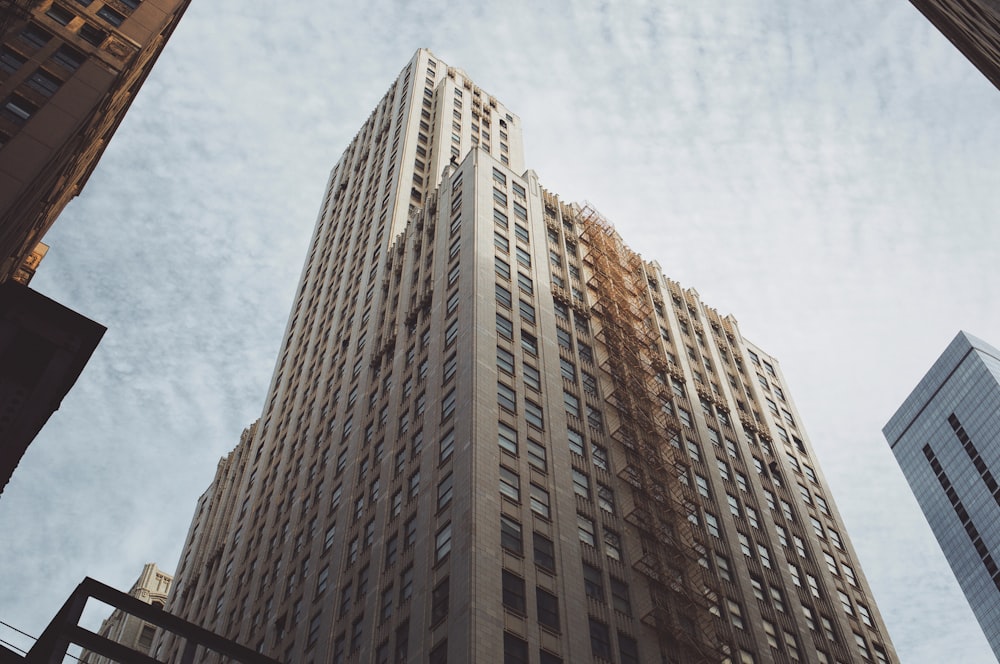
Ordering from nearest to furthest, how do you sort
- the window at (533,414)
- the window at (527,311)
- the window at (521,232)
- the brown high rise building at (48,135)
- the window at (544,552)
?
the brown high rise building at (48,135) < the window at (544,552) < the window at (533,414) < the window at (527,311) < the window at (521,232)

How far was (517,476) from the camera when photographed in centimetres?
4878

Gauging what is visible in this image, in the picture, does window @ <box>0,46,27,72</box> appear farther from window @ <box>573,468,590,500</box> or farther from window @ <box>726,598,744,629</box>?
window @ <box>726,598,744,629</box>

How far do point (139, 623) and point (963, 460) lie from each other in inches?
5464

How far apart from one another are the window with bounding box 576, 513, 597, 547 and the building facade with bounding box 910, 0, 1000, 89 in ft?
94.7

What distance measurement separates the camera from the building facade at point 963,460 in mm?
157875

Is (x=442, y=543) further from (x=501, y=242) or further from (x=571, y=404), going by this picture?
(x=501, y=242)

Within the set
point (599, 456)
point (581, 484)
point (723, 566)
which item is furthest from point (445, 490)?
point (723, 566)

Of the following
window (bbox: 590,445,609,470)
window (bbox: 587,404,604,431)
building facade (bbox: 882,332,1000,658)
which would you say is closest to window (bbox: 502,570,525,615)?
window (bbox: 590,445,609,470)

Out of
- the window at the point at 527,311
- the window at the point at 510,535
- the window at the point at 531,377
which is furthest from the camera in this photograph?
the window at the point at 527,311

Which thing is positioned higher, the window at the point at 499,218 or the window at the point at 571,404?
the window at the point at 499,218

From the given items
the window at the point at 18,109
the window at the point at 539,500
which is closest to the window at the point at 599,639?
the window at the point at 539,500

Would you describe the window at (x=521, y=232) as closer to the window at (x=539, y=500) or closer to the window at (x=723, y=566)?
the window at (x=539, y=500)

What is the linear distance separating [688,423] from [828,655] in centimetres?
1807

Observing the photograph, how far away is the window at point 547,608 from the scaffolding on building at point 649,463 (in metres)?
6.21
